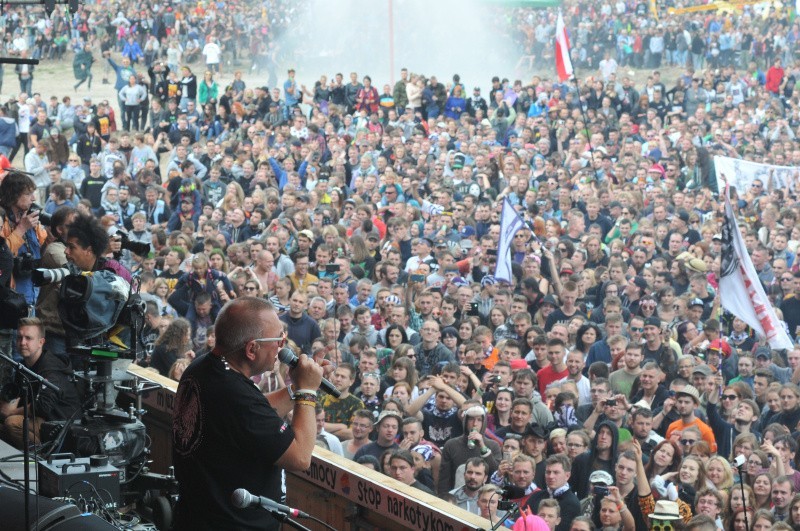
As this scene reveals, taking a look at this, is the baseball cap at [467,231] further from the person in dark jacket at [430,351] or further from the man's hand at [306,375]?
the man's hand at [306,375]

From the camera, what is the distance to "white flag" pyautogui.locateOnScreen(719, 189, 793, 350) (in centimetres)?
1193

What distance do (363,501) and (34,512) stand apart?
1.38m

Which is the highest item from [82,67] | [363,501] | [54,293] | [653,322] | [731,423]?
[82,67]

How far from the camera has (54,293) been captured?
6.68m

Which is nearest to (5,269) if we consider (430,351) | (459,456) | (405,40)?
(459,456)

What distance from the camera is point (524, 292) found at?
13.5 meters

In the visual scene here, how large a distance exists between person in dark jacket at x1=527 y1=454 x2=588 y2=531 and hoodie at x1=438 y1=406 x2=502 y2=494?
510 mm

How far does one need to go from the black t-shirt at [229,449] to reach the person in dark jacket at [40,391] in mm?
2212

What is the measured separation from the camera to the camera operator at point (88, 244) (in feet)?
19.2

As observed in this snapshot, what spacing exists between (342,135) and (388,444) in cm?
1363

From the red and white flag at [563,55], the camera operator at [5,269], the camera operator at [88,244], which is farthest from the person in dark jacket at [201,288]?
the red and white flag at [563,55]

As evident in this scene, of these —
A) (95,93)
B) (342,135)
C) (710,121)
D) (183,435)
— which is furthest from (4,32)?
(183,435)

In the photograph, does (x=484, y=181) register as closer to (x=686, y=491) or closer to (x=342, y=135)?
(x=342, y=135)

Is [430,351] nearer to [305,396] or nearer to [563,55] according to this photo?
[305,396]
